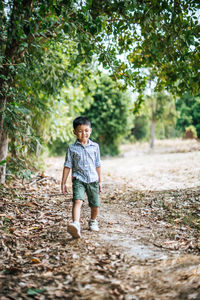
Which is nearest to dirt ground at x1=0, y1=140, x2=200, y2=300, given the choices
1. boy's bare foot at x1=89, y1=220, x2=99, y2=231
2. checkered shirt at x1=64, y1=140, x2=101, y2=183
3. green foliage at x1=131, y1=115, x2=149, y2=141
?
boy's bare foot at x1=89, y1=220, x2=99, y2=231

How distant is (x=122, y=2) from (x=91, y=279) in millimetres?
4271

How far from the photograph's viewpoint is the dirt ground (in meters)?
2.20

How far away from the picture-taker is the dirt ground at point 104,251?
2.20m

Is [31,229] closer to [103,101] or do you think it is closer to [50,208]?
[50,208]

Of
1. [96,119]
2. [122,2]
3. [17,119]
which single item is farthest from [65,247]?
[96,119]

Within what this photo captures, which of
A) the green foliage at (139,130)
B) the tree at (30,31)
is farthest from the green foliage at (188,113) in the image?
the tree at (30,31)

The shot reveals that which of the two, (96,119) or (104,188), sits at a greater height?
(96,119)

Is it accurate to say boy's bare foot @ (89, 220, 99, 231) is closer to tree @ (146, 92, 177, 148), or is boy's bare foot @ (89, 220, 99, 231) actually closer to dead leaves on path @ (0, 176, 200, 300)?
dead leaves on path @ (0, 176, 200, 300)

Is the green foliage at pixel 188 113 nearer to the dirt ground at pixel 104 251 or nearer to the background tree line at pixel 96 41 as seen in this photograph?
the background tree line at pixel 96 41

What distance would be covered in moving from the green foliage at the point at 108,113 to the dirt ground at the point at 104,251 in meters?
13.8

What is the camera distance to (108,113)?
18.7 meters

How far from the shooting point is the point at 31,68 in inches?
200

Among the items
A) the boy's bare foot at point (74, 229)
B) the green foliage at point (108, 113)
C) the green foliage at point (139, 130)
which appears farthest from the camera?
the green foliage at point (139, 130)

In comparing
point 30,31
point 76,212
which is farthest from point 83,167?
point 30,31
